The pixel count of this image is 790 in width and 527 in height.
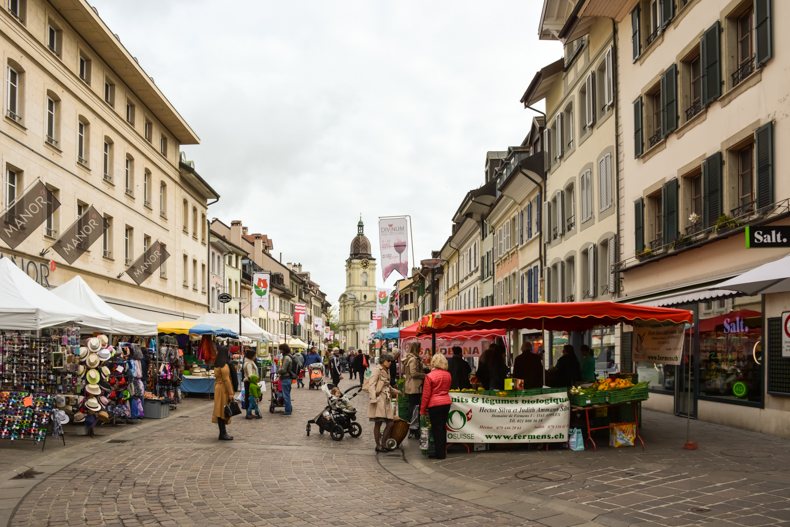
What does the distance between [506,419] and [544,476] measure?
2563 mm

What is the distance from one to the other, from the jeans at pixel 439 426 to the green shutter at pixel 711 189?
7530mm

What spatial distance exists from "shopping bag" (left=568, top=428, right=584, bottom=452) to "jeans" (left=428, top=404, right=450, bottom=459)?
6.97 feet

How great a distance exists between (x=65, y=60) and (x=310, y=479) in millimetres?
20979

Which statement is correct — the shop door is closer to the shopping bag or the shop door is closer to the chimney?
the shopping bag

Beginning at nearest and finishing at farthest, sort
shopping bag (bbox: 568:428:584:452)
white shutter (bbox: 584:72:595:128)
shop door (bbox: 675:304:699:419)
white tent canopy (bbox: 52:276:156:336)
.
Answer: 1. shopping bag (bbox: 568:428:584:452)
2. shop door (bbox: 675:304:699:419)
3. white tent canopy (bbox: 52:276:156:336)
4. white shutter (bbox: 584:72:595:128)

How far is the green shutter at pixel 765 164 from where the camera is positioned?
14102mm

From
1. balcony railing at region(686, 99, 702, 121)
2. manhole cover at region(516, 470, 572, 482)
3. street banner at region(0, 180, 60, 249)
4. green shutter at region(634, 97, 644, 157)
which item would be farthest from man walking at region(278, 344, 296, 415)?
balcony railing at region(686, 99, 702, 121)

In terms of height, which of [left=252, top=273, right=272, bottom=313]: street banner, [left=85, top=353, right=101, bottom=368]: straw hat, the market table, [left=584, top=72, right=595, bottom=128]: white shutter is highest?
[left=584, top=72, right=595, bottom=128]: white shutter

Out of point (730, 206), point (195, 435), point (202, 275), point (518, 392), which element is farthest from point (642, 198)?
point (202, 275)

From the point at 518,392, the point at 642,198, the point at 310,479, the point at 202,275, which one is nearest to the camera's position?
the point at 310,479

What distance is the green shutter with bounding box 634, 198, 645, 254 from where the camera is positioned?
2078cm

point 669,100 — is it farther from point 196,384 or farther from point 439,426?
point 196,384

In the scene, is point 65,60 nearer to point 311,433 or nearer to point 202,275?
point 311,433

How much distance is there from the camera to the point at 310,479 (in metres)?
10.6
